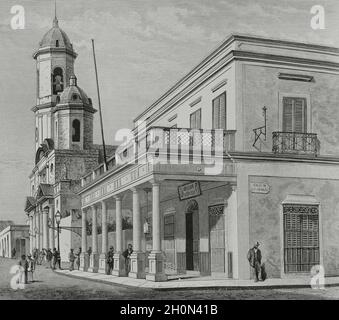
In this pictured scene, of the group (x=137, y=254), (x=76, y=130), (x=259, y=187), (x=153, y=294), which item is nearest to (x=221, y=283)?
(x=153, y=294)

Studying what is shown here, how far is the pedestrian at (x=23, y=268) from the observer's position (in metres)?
19.7

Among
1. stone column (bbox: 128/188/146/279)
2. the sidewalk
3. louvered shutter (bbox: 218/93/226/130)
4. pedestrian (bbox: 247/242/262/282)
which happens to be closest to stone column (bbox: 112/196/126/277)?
stone column (bbox: 128/188/146/279)

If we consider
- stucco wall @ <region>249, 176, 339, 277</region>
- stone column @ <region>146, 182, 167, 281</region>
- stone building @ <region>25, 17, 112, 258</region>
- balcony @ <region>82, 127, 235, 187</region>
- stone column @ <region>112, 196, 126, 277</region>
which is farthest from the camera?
stone building @ <region>25, 17, 112, 258</region>

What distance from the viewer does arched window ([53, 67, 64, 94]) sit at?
43506mm

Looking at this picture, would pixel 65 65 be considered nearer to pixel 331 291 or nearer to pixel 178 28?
pixel 178 28

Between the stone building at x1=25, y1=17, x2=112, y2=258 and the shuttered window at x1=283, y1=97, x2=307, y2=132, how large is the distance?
2185 cm

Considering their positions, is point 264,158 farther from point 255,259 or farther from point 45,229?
point 45,229

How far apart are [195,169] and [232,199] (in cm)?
137

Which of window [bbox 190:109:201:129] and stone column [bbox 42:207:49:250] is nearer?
window [bbox 190:109:201:129]

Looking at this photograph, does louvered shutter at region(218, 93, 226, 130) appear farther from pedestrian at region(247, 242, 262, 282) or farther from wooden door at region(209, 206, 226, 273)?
pedestrian at region(247, 242, 262, 282)

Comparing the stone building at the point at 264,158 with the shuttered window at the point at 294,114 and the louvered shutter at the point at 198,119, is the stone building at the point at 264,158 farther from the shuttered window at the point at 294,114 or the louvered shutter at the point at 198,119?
the louvered shutter at the point at 198,119

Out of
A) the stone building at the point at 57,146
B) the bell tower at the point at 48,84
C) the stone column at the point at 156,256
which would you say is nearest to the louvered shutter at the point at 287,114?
the stone column at the point at 156,256

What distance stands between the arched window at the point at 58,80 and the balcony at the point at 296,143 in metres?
26.7
